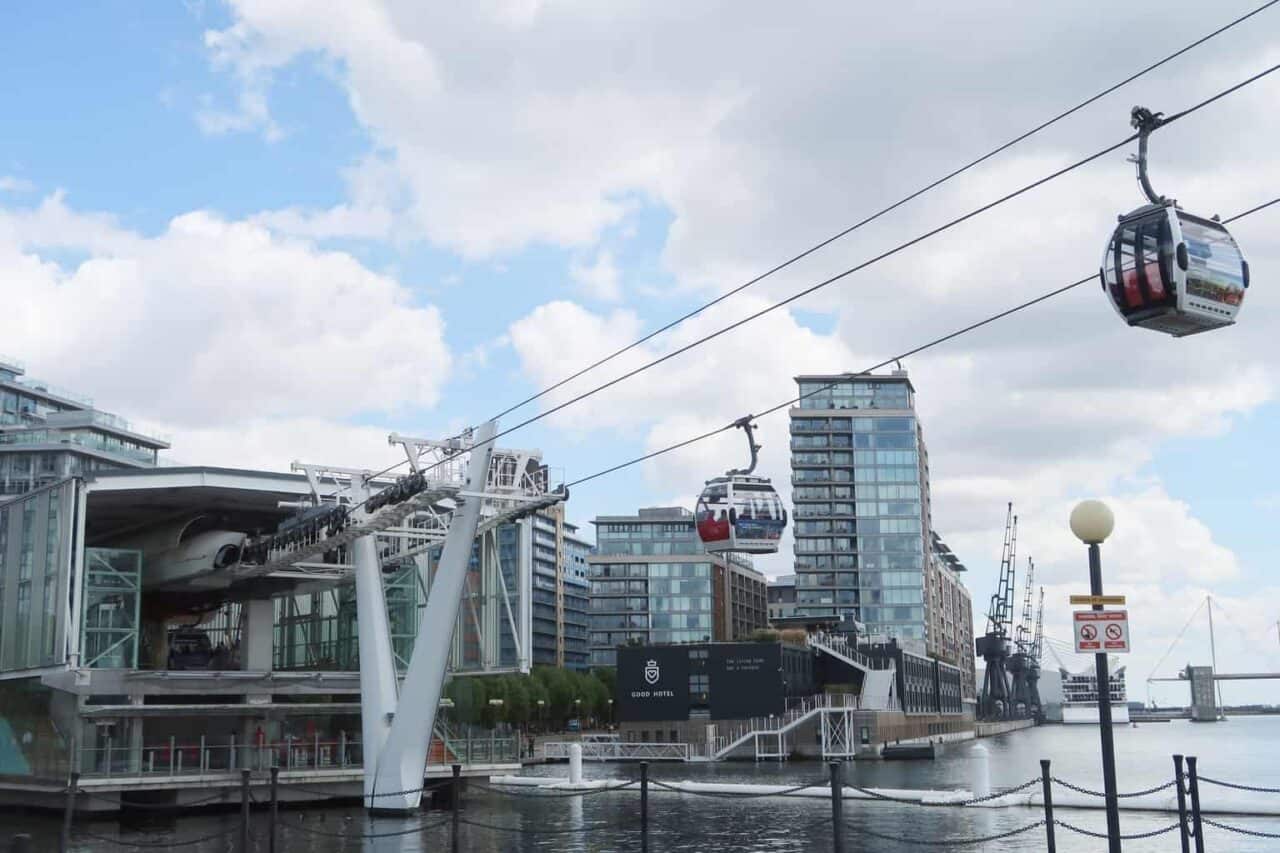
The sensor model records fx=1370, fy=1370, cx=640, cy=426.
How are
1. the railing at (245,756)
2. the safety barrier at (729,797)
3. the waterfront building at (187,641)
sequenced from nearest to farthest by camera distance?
the safety barrier at (729,797), the railing at (245,756), the waterfront building at (187,641)

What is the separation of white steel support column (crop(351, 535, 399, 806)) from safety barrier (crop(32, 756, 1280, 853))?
1848mm

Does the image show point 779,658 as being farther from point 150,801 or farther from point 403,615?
point 150,801

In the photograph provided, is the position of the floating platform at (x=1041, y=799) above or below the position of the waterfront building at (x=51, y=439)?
below

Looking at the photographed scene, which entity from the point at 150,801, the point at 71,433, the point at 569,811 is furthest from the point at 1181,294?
the point at 71,433

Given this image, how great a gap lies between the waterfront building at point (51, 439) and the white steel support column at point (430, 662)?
3304 inches

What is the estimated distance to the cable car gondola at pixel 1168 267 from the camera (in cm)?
1550

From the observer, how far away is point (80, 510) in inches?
1606

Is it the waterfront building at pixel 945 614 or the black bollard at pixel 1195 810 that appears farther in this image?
the waterfront building at pixel 945 614

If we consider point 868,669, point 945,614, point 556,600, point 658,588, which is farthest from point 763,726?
point 556,600

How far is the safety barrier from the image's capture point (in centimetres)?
1920

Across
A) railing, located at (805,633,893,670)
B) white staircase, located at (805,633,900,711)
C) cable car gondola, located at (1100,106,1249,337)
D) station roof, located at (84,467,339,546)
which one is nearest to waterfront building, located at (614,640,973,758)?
white staircase, located at (805,633,900,711)

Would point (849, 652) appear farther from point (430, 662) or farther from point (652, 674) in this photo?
point (430, 662)

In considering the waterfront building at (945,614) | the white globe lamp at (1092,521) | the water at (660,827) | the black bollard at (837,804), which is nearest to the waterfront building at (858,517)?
the waterfront building at (945,614)

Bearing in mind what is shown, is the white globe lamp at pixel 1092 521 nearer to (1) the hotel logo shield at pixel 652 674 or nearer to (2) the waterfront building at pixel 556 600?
(1) the hotel logo shield at pixel 652 674
